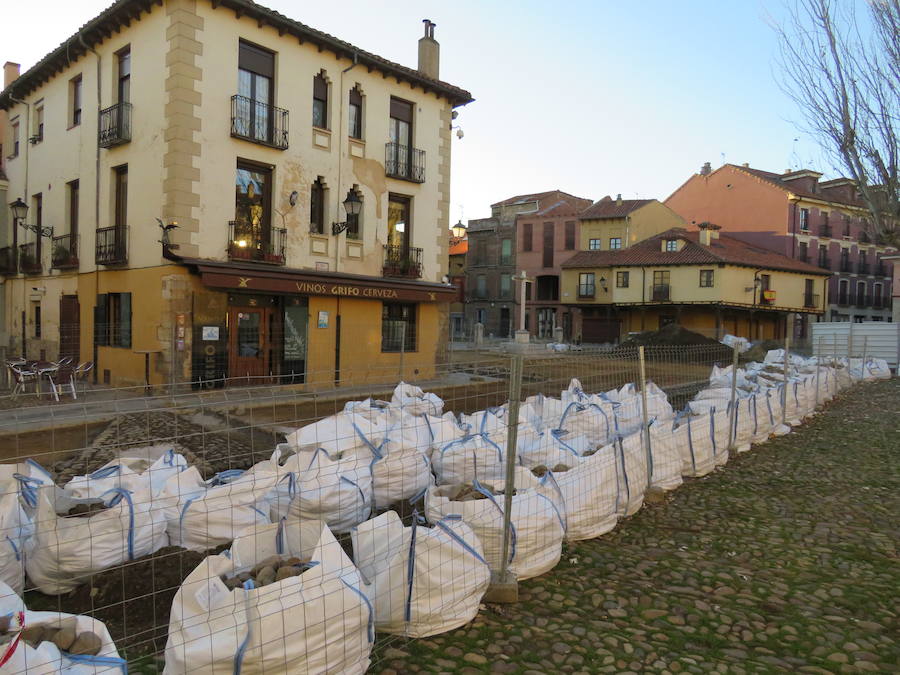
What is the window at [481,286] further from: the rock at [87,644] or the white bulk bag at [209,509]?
the rock at [87,644]

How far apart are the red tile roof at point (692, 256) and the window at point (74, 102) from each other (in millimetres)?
32428

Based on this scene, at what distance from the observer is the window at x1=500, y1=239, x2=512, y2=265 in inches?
1980

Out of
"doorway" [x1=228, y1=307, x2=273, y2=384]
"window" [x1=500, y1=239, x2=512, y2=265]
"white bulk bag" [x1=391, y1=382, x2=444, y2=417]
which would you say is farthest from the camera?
"window" [x1=500, y1=239, x2=512, y2=265]

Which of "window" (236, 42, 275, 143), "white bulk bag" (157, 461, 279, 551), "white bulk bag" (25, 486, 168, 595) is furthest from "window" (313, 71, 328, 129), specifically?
"white bulk bag" (25, 486, 168, 595)

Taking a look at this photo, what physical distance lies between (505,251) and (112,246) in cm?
3784

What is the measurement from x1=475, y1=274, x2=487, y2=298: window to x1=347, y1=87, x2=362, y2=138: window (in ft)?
113

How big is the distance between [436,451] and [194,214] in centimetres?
1035

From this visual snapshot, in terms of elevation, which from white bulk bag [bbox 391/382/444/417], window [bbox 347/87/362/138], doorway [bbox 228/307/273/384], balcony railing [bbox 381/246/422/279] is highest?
window [bbox 347/87/362/138]

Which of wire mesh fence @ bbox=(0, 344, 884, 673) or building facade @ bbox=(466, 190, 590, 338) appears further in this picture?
building facade @ bbox=(466, 190, 590, 338)

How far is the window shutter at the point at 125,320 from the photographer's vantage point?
15.0 metres

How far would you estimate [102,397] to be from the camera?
44.7ft

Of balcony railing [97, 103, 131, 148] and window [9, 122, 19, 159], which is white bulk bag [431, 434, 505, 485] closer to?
balcony railing [97, 103, 131, 148]

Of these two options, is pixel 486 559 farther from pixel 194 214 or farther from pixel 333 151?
pixel 333 151

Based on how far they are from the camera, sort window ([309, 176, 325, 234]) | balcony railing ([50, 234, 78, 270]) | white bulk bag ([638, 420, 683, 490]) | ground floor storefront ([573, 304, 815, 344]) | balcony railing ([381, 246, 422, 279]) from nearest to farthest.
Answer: white bulk bag ([638, 420, 683, 490]), window ([309, 176, 325, 234]), balcony railing ([50, 234, 78, 270]), balcony railing ([381, 246, 422, 279]), ground floor storefront ([573, 304, 815, 344])
